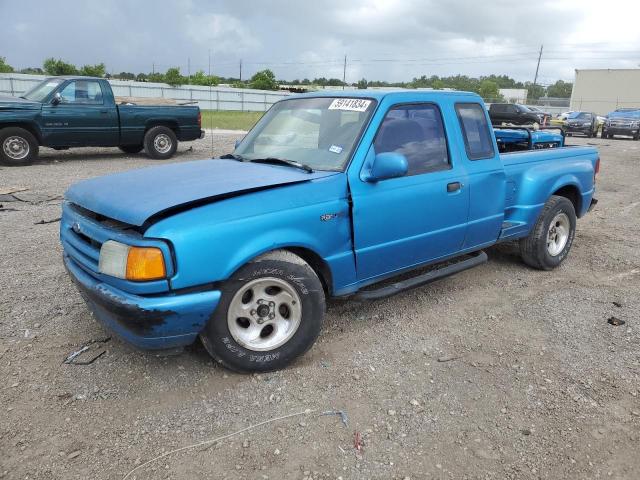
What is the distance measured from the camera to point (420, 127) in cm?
395

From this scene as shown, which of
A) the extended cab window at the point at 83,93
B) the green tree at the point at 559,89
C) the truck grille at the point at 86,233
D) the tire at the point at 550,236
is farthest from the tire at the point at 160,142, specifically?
the green tree at the point at 559,89

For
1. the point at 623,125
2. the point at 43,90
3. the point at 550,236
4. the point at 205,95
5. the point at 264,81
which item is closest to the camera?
the point at 550,236

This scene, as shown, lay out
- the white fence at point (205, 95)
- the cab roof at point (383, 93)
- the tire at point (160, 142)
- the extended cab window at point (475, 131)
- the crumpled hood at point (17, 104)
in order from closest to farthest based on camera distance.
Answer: the cab roof at point (383, 93)
the extended cab window at point (475, 131)
the crumpled hood at point (17, 104)
the tire at point (160, 142)
the white fence at point (205, 95)

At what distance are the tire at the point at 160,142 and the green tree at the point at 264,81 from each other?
50.7 m

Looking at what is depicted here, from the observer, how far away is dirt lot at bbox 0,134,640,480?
2.49m

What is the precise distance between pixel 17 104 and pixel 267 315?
10116 millimetres

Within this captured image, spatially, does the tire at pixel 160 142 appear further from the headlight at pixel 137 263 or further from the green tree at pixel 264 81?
the green tree at pixel 264 81

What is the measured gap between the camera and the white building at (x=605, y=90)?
2028 inches

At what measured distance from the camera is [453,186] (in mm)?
4012

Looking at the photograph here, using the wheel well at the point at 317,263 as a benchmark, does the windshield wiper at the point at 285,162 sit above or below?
above

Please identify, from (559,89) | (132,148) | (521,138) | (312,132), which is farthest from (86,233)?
(559,89)

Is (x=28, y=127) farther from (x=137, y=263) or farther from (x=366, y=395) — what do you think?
(x=366, y=395)

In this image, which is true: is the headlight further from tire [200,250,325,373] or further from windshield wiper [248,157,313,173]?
windshield wiper [248,157,313,173]

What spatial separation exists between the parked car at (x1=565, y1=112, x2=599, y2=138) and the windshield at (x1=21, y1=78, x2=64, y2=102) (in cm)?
2433
